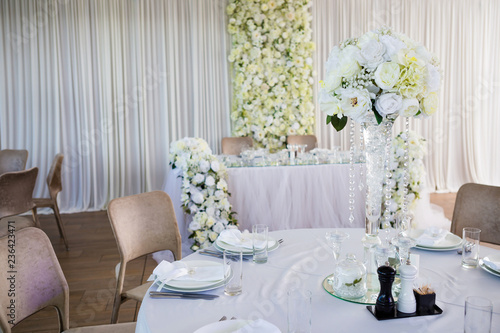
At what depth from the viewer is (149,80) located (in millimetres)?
6219

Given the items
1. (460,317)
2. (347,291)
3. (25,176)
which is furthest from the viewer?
(25,176)

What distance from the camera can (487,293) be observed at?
1.36m

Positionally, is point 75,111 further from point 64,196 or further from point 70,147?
point 64,196

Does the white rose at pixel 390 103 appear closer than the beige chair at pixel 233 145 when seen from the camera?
Yes

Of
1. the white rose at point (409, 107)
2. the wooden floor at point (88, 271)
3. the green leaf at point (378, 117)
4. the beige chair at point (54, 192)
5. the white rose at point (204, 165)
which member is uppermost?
the white rose at point (409, 107)

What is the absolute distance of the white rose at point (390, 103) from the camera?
4.36ft

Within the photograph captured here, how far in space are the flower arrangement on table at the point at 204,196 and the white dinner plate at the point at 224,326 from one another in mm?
2466

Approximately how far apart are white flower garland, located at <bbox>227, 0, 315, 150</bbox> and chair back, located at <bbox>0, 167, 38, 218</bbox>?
3324 mm

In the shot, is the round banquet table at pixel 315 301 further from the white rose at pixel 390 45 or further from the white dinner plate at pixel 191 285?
the white rose at pixel 390 45

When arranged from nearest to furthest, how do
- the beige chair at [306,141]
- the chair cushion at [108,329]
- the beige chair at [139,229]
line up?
the chair cushion at [108,329] < the beige chair at [139,229] < the beige chair at [306,141]

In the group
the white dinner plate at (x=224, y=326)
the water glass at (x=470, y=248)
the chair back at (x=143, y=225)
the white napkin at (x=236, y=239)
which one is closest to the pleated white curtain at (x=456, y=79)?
the chair back at (x=143, y=225)

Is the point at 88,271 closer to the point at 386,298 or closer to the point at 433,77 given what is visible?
the point at 386,298

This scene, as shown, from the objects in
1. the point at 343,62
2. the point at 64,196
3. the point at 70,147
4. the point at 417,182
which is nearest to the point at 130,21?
the point at 70,147

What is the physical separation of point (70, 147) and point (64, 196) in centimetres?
72
